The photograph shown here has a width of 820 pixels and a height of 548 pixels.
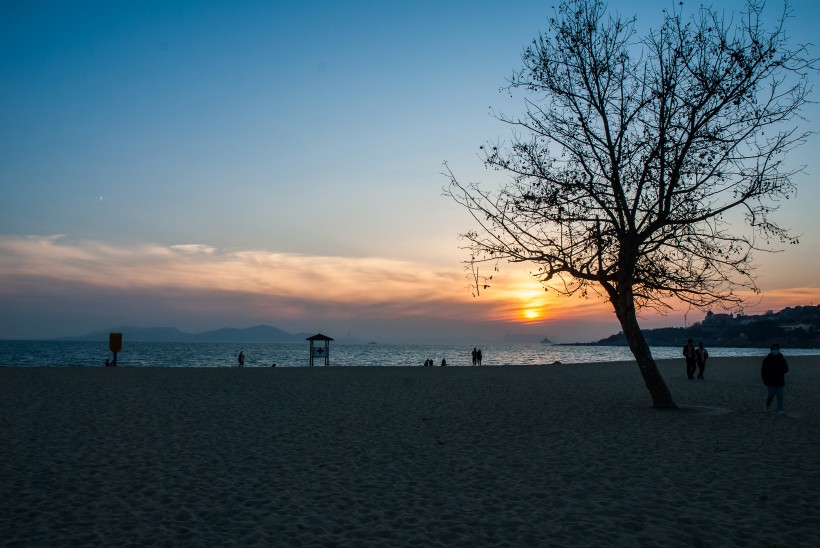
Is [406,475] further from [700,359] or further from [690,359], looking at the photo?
[690,359]

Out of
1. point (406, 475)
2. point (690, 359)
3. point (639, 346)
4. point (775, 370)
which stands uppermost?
point (639, 346)

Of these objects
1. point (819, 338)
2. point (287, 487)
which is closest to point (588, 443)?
point (287, 487)

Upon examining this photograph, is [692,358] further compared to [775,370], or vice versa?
[692,358]

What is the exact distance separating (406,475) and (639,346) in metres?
10.1

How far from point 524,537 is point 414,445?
6083mm

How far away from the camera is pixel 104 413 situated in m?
16.3

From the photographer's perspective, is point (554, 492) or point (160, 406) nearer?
point (554, 492)

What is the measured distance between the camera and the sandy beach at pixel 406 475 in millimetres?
6531

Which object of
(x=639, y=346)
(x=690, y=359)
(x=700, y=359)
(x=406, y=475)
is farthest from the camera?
(x=690, y=359)

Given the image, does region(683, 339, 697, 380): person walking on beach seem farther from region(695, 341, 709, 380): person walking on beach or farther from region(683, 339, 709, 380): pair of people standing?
region(695, 341, 709, 380): person walking on beach

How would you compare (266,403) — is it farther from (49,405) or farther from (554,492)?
(554,492)

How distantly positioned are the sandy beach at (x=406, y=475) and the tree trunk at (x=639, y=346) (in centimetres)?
81

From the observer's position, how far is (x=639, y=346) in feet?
55.1

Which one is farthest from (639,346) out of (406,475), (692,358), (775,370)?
(692,358)
